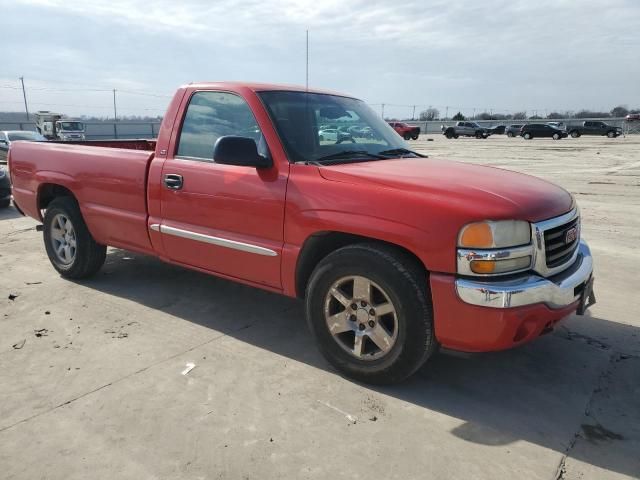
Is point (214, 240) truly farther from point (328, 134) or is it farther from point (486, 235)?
point (486, 235)

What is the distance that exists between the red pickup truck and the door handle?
0.07 ft

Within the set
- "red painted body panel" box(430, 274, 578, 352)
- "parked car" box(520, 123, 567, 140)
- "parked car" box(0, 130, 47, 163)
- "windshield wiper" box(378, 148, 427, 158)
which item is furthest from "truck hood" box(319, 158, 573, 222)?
"parked car" box(520, 123, 567, 140)

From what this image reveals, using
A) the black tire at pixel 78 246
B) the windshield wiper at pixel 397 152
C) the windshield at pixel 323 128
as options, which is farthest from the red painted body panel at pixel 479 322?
the black tire at pixel 78 246

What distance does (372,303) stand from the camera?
128 inches

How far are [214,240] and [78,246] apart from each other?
1965mm

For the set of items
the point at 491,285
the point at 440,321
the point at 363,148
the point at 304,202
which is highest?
the point at 363,148

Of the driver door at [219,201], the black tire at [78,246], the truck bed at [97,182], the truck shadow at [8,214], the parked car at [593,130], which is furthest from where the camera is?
the parked car at [593,130]

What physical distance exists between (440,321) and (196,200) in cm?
207

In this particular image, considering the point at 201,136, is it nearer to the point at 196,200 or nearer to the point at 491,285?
the point at 196,200

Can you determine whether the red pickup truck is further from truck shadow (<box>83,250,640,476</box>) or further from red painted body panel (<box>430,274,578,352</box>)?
truck shadow (<box>83,250,640,476</box>)

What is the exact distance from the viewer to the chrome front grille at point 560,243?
3080mm

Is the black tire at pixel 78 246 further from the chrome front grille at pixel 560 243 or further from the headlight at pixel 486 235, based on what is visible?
the chrome front grille at pixel 560 243

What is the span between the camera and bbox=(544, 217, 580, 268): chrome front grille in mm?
3080

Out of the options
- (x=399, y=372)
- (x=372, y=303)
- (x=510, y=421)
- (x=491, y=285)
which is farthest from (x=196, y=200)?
(x=510, y=421)
